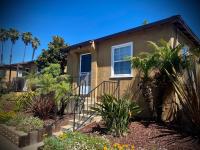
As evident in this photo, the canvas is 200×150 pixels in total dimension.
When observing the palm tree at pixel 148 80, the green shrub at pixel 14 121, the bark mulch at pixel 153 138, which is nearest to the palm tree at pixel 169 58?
the palm tree at pixel 148 80

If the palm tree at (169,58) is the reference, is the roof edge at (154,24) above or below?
above

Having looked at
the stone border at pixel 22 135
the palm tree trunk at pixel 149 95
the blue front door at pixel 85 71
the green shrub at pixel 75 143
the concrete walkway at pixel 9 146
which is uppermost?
the blue front door at pixel 85 71

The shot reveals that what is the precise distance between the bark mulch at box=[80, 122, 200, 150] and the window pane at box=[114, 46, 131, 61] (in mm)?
3719

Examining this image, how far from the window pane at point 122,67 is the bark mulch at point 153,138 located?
3135mm

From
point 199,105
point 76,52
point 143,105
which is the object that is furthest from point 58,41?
point 199,105

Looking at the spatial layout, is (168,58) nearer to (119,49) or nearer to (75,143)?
(119,49)

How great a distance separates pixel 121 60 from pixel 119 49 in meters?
0.61

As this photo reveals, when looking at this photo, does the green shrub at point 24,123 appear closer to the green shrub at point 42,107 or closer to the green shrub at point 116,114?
the green shrub at point 42,107

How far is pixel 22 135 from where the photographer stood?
15.9 ft

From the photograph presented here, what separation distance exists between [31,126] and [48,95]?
2459 mm

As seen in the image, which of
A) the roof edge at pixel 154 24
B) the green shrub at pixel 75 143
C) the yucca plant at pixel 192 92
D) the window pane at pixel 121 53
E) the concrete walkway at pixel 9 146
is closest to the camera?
the green shrub at pixel 75 143

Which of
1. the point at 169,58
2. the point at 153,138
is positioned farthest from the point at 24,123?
the point at 169,58

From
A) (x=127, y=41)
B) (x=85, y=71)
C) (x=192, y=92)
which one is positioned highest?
(x=127, y=41)

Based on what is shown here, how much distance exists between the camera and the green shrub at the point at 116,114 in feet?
16.6
